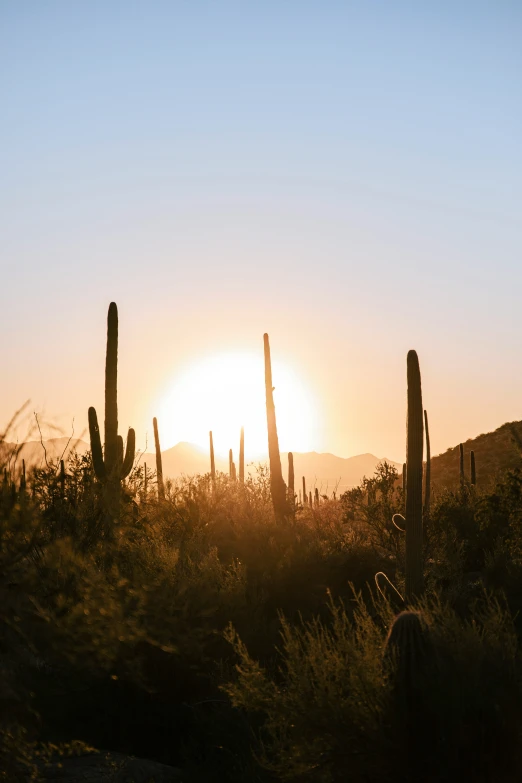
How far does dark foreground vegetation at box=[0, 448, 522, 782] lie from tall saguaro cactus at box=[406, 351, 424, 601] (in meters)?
0.97

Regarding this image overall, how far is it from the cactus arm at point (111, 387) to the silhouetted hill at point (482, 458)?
1600 inches

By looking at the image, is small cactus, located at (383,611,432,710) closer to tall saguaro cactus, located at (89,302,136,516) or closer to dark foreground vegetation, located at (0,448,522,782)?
dark foreground vegetation, located at (0,448,522,782)

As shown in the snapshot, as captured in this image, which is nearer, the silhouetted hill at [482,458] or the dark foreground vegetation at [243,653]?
the dark foreground vegetation at [243,653]

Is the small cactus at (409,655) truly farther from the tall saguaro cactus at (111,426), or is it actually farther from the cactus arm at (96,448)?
the tall saguaro cactus at (111,426)

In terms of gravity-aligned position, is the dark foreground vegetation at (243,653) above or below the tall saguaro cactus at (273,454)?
below

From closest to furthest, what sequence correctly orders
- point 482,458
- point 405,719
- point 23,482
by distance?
point 405,719
point 23,482
point 482,458

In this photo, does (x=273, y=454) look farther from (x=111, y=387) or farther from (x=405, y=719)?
(x=405, y=719)

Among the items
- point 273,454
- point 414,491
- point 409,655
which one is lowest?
point 409,655

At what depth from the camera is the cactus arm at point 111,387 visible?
20.6 meters

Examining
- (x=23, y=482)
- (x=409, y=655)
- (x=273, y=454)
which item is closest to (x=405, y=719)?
(x=409, y=655)

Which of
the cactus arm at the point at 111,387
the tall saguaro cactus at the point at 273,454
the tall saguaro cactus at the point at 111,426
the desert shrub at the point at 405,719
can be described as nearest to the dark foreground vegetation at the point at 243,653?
the desert shrub at the point at 405,719

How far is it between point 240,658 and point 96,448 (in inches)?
413

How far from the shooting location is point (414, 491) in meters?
14.1

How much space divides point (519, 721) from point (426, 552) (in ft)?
45.2
